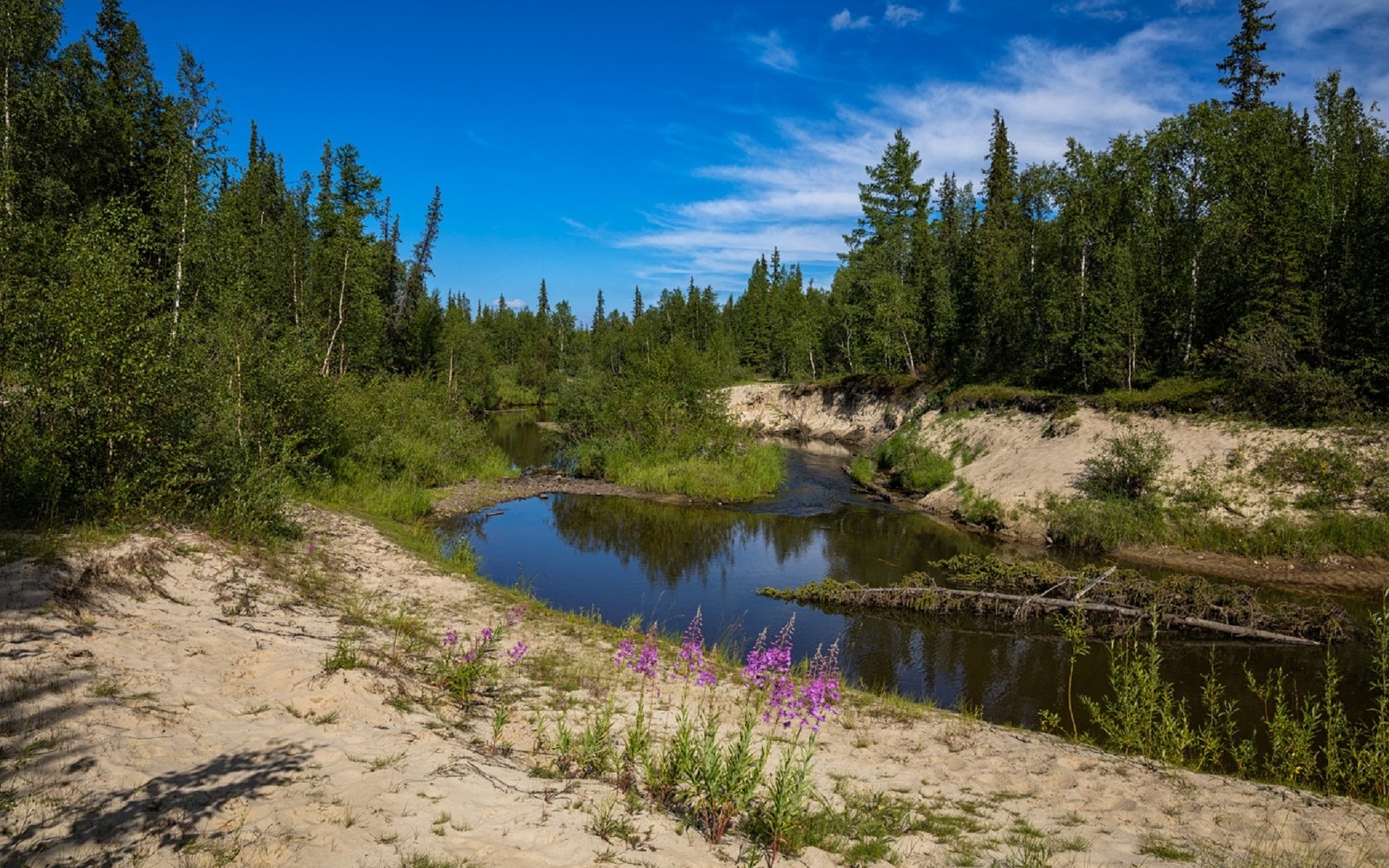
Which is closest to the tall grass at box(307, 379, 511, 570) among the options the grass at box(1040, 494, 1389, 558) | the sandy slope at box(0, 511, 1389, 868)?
the sandy slope at box(0, 511, 1389, 868)

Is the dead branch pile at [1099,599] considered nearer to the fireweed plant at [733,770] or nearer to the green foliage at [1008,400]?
the fireweed plant at [733,770]

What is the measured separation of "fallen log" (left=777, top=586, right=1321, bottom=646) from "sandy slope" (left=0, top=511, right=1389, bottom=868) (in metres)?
6.07

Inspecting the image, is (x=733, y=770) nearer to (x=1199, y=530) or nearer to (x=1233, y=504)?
(x=1199, y=530)

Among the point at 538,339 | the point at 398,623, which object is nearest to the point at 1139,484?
the point at 398,623

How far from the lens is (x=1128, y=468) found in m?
22.3

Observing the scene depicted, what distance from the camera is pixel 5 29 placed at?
21359mm

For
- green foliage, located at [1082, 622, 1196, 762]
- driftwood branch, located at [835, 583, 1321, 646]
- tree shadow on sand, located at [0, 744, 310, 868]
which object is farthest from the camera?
driftwood branch, located at [835, 583, 1321, 646]

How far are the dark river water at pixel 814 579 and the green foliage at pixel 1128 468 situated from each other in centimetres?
403

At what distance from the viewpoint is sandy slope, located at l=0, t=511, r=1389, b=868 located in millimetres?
4480

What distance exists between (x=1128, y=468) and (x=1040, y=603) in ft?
34.3

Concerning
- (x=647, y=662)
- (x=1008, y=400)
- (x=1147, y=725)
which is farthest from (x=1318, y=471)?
(x=647, y=662)

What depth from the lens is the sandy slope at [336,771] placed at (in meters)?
4.48

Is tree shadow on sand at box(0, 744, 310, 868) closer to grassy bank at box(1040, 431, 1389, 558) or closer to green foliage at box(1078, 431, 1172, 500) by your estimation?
grassy bank at box(1040, 431, 1389, 558)

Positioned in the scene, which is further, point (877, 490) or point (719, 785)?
point (877, 490)
